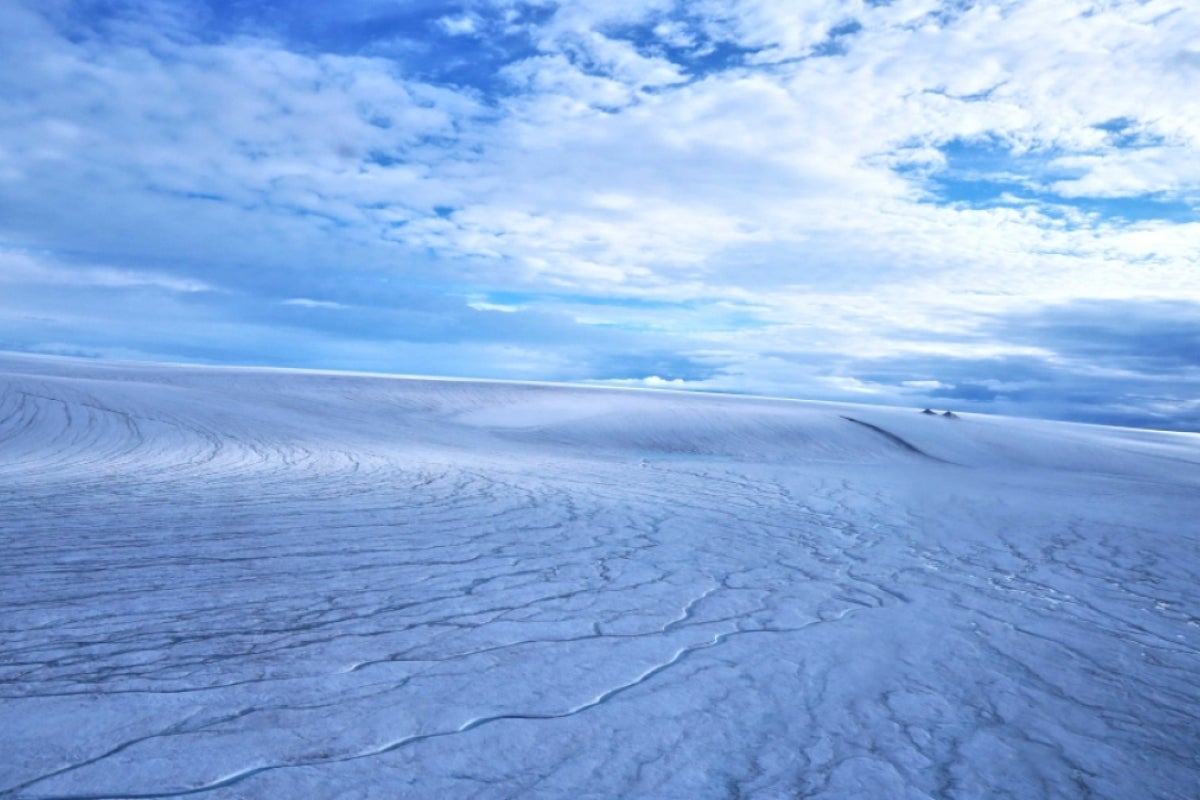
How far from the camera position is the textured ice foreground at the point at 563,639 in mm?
2100

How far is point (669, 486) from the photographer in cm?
823

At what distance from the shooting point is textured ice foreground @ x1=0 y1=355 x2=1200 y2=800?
2.10 m

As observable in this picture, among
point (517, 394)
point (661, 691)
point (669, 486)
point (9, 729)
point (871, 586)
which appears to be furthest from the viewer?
point (517, 394)

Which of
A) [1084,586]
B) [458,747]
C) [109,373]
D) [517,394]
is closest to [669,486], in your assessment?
[1084,586]

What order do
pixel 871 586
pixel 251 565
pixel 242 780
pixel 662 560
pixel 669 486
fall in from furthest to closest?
pixel 669 486 < pixel 662 560 < pixel 871 586 < pixel 251 565 < pixel 242 780

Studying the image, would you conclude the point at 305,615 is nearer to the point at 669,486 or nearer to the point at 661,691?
the point at 661,691

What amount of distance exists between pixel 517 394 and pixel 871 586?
15387mm

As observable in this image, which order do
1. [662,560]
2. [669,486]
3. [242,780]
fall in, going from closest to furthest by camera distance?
[242,780] < [662,560] < [669,486]

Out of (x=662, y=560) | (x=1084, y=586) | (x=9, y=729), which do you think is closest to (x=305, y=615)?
(x=9, y=729)

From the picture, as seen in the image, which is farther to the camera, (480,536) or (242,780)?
(480,536)

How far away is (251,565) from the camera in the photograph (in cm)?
393

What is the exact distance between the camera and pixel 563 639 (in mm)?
3076

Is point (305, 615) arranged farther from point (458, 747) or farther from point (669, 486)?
point (669, 486)

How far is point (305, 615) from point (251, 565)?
0.92m
